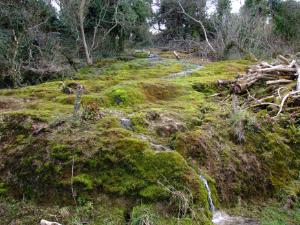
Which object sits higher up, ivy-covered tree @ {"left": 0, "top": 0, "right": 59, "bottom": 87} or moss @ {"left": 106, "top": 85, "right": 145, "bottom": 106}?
ivy-covered tree @ {"left": 0, "top": 0, "right": 59, "bottom": 87}


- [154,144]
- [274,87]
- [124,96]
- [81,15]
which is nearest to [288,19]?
[81,15]

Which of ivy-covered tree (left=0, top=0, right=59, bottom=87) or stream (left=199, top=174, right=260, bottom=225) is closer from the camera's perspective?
stream (left=199, top=174, right=260, bottom=225)

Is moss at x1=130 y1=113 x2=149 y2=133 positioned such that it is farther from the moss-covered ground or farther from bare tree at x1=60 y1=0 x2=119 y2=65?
bare tree at x1=60 y1=0 x2=119 y2=65

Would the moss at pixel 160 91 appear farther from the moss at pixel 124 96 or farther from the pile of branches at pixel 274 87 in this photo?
the pile of branches at pixel 274 87

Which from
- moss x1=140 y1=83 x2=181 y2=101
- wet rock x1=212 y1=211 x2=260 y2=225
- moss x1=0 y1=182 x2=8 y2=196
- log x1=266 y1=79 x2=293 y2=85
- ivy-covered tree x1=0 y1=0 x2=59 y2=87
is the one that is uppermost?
ivy-covered tree x1=0 y1=0 x2=59 y2=87

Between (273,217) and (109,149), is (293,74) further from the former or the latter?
(109,149)

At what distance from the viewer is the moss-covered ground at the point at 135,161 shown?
3789 millimetres

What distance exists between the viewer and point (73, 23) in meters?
14.5

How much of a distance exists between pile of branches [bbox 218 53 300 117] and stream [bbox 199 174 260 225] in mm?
2791

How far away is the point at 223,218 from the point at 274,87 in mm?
4540

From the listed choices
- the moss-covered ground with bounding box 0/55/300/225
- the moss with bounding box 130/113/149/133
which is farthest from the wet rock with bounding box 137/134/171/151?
the moss with bounding box 130/113/149/133

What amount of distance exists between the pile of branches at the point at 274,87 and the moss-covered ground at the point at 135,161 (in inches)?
21.4

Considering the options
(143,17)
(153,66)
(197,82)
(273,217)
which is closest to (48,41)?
(153,66)

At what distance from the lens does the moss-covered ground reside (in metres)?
3.79
